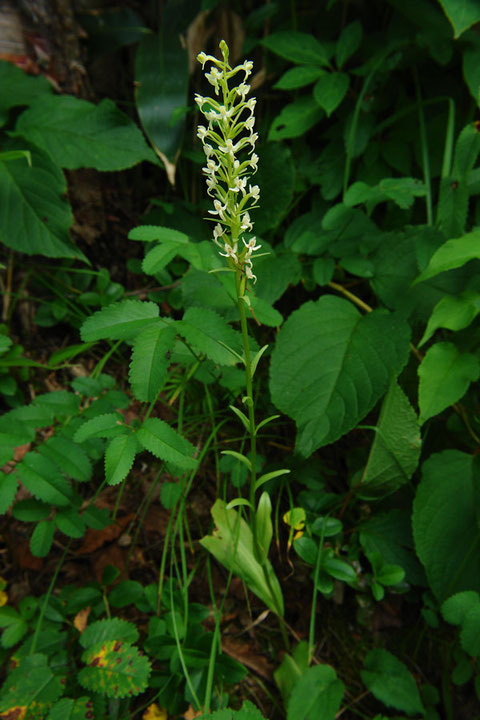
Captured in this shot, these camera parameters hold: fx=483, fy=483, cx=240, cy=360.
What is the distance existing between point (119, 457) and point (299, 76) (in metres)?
1.51

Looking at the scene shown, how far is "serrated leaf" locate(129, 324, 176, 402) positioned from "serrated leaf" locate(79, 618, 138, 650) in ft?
2.13

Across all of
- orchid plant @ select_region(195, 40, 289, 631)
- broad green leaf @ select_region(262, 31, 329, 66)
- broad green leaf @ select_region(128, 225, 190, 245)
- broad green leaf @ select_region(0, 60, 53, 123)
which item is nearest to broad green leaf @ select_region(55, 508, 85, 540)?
orchid plant @ select_region(195, 40, 289, 631)

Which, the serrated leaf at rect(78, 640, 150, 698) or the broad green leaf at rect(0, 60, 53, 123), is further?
the broad green leaf at rect(0, 60, 53, 123)

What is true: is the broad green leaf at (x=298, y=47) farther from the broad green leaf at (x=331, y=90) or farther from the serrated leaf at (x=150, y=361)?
the serrated leaf at (x=150, y=361)

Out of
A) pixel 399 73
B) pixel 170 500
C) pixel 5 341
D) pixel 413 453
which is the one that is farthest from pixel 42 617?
pixel 399 73

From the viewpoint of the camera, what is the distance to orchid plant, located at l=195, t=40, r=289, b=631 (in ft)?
2.76

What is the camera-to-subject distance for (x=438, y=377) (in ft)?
4.29

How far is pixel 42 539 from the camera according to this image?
1.22 metres

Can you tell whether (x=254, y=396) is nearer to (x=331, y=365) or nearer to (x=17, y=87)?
(x=331, y=365)

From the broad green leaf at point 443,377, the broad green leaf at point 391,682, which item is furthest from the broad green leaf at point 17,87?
the broad green leaf at point 391,682

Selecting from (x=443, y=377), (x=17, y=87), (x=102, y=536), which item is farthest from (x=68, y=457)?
(x=17, y=87)

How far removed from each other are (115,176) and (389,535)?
174 cm

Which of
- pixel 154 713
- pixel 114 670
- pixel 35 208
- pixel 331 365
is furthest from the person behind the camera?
pixel 35 208

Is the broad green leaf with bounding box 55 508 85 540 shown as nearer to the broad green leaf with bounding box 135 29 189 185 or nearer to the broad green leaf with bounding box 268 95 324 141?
the broad green leaf with bounding box 135 29 189 185
